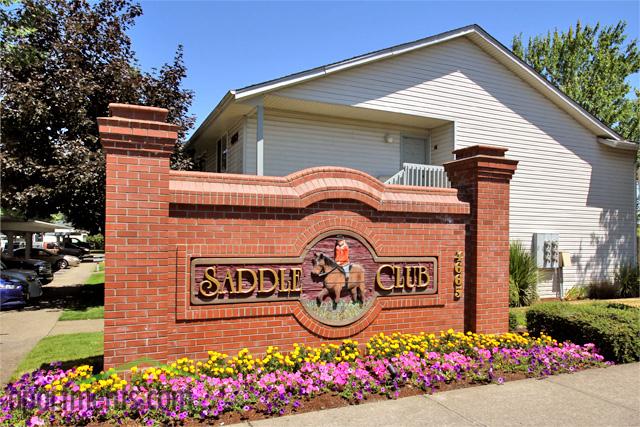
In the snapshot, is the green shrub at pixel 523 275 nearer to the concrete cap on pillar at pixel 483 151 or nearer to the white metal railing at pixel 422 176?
the white metal railing at pixel 422 176

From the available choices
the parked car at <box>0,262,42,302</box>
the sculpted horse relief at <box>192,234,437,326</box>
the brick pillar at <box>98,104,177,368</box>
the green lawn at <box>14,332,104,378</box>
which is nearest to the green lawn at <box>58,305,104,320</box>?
the parked car at <box>0,262,42,302</box>

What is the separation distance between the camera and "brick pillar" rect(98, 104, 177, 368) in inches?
186

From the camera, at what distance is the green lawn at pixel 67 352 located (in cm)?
612

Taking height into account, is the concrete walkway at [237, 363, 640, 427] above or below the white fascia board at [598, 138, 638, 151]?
below

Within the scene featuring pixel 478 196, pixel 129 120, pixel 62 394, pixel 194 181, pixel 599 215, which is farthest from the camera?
pixel 599 215

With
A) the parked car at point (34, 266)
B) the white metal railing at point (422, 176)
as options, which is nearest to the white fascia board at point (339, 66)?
the white metal railing at point (422, 176)

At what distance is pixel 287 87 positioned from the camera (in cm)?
1102

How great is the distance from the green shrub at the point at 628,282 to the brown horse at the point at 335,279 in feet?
44.4

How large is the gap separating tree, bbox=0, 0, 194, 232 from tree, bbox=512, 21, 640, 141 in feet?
67.9

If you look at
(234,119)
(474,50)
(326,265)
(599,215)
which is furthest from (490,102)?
(326,265)

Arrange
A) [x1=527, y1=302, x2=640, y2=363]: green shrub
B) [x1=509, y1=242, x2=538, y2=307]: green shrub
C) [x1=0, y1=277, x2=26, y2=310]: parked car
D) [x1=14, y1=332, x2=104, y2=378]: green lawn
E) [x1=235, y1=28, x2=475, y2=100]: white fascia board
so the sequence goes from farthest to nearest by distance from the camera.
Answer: [x1=509, y1=242, x2=538, y2=307]: green shrub, [x1=0, y1=277, x2=26, y2=310]: parked car, [x1=235, y1=28, x2=475, y2=100]: white fascia board, [x1=527, y1=302, x2=640, y2=363]: green shrub, [x1=14, y1=332, x2=104, y2=378]: green lawn

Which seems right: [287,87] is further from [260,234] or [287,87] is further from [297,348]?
[297,348]

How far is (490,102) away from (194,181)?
36.3 feet

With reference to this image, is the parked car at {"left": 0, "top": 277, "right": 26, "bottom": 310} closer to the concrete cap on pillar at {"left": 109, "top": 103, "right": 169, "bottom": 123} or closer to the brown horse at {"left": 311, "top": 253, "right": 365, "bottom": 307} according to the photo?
the concrete cap on pillar at {"left": 109, "top": 103, "right": 169, "bottom": 123}
